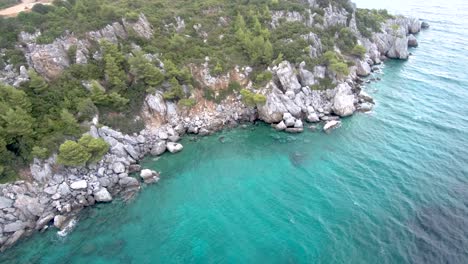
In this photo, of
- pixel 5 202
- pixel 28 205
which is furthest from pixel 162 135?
pixel 5 202

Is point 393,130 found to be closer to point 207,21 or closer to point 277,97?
point 277,97

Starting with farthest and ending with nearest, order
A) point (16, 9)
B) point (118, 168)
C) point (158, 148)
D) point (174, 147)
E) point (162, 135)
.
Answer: point (16, 9) < point (162, 135) < point (174, 147) < point (158, 148) < point (118, 168)

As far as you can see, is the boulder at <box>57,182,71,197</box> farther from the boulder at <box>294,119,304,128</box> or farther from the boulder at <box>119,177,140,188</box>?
the boulder at <box>294,119,304,128</box>

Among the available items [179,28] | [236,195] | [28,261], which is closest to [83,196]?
[28,261]

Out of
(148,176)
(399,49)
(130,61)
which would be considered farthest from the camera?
(399,49)

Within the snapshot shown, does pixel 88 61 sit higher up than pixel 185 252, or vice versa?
pixel 88 61

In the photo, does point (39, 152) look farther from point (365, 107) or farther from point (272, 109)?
point (365, 107)
